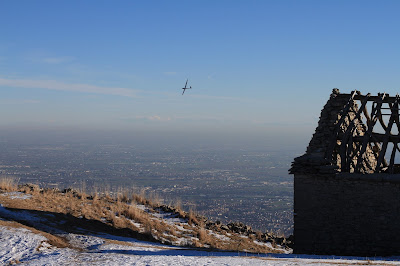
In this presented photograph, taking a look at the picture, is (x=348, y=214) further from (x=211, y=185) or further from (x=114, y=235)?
(x=211, y=185)

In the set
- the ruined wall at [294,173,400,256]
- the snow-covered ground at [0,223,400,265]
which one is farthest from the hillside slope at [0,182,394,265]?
the ruined wall at [294,173,400,256]

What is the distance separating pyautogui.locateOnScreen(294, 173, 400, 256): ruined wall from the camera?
13562mm

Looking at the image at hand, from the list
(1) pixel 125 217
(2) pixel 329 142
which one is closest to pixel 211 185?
(1) pixel 125 217

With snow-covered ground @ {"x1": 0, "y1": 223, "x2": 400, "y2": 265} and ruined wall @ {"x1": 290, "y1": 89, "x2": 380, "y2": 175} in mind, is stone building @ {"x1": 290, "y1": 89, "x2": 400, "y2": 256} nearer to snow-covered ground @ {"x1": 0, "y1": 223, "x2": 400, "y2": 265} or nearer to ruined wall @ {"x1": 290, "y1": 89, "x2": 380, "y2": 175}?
ruined wall @ {"x1": 290, "y1": 89, "x2": 380, "y2": 175}

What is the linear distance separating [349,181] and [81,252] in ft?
29.0

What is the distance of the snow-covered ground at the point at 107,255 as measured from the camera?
9.81 metres

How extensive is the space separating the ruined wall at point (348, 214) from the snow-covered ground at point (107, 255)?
9.86 ft

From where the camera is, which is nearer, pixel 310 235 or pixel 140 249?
pixel 140 249

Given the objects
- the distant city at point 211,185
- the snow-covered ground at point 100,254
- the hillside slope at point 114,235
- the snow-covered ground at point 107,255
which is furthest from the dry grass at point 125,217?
the distant city at point 211,185

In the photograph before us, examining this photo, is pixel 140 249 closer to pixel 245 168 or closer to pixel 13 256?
pixel 13 256

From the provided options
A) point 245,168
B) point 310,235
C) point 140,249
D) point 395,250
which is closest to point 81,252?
point 140,249

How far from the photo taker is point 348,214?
13.9m

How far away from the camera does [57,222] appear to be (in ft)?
46.6

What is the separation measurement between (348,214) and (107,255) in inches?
322
